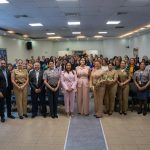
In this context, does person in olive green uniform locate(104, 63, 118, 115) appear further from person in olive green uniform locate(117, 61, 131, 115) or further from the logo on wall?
the logo on wall

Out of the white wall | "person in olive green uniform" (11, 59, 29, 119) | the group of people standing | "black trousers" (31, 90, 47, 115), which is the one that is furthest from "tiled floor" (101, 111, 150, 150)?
the white wall

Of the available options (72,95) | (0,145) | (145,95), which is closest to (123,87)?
(145,95)

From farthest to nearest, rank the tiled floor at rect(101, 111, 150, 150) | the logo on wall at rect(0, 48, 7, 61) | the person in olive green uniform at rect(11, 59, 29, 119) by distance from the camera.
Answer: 1. the logo on wall at rect(0, 48, 7, 61)
2. the person in olive green uniform at rect(11, 59, 29, 119)
3. the tiled floor at rect(101, 111, 150, 150)

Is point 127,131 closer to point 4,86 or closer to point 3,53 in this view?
point 4,86

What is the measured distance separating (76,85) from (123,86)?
124cm

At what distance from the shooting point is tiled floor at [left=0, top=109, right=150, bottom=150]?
4605mm

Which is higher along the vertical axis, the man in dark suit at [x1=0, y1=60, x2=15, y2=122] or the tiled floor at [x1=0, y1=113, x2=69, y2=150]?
the man in dark suit at [x1=0, y1=60, x2=15, y2=122]

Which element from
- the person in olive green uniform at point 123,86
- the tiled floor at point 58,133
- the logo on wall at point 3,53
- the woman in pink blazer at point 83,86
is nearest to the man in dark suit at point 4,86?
the tiled floor at point 58,133

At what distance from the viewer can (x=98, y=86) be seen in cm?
652

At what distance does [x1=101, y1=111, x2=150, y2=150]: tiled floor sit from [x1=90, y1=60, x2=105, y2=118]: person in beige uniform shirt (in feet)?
0.85

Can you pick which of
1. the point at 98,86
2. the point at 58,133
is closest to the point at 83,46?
the point at 98,86

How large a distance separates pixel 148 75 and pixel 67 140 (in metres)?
3.02

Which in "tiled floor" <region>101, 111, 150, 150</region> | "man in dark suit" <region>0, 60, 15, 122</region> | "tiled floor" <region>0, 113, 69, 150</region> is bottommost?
"tiled floor" <region>101, 111, 150, 150</region>

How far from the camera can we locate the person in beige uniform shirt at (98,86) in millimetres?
6500
